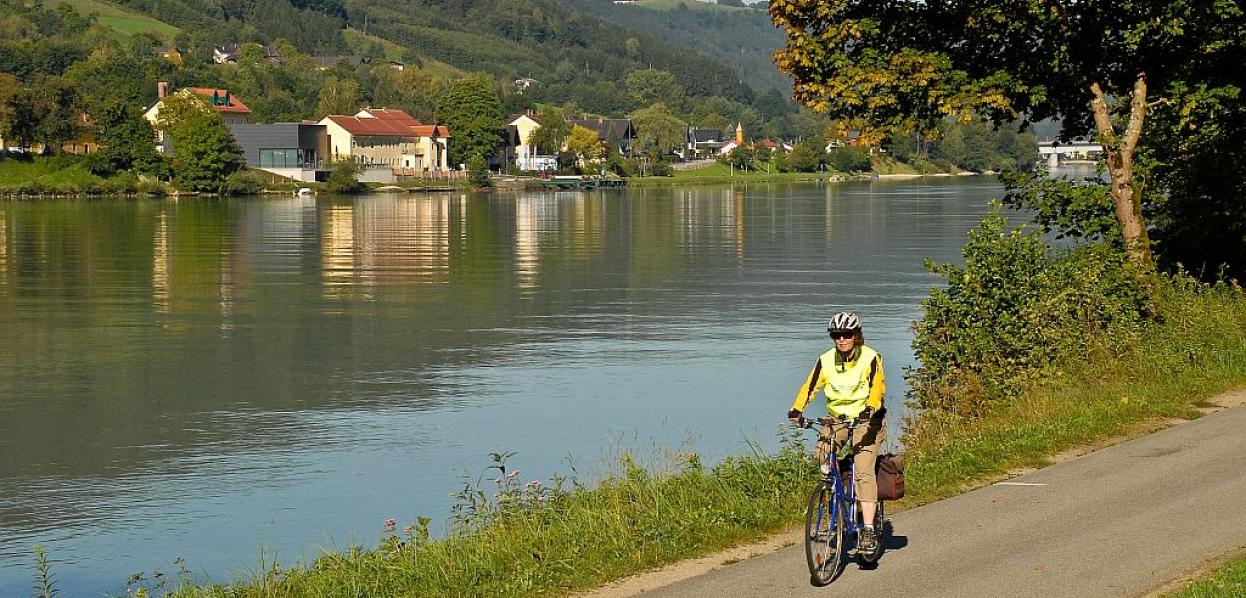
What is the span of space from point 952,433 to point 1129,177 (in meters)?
7.66

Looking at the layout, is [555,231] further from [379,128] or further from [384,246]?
[379,128]

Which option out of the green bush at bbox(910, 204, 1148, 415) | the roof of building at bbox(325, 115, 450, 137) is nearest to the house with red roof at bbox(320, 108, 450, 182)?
the roof of building at bbox(325, 115, 450, 137)

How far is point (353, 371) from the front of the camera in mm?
33875

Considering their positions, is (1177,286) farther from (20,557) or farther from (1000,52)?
(20,557)

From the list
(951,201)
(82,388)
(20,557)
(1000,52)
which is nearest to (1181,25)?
(1000,52)

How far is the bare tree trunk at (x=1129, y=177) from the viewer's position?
25359mm

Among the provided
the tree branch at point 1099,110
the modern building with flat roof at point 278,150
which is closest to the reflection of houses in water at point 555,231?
the tree branch at point 1099,110

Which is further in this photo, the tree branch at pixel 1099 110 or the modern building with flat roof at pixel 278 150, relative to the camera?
the modern building with flat roof at pixel 278 150

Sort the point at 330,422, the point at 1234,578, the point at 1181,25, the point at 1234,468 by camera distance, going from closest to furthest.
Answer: the point at 1234,578 < the point at 1234,468 < the point at 1181,25 < the point at 330,422

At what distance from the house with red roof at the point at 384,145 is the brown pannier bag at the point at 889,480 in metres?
168

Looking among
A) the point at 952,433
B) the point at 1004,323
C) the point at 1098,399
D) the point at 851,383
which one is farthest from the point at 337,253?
the point at 851,383

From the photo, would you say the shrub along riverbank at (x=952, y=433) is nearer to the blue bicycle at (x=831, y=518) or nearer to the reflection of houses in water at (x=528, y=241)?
the blue bicycle at (x=831, y=518)

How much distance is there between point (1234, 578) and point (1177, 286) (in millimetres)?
15582

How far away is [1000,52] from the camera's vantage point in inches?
1034
